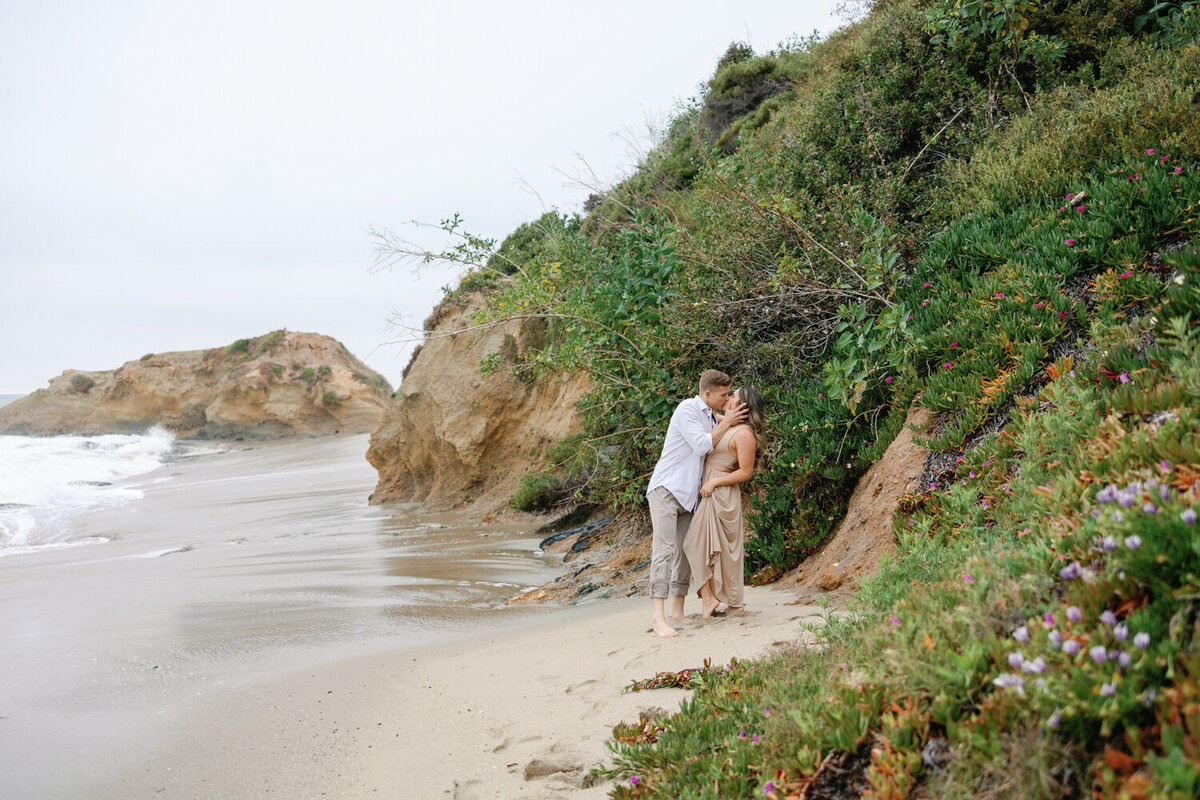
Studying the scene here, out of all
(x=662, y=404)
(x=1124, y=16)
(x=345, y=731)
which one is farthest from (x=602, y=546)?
(x=1124, y=16)

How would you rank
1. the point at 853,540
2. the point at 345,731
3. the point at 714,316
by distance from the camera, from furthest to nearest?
1. the point at 714,316
2. the point at 853,540
3. the point at 345,731

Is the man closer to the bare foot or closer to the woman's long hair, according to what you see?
the woman's long hair

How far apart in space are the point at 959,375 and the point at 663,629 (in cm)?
266

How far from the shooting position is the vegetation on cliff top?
1.98 metres

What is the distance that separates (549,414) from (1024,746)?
1173 centimetres

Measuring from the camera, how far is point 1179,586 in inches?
76.6

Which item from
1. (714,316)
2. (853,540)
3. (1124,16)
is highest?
(1124,16)

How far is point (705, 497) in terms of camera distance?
17.6ft

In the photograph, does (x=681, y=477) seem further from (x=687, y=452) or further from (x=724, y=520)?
(x=724, y=520)

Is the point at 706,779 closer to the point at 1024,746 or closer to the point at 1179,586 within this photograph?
the point at 1024,746

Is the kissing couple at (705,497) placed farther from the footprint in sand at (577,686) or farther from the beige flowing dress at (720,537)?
the footprint in sand at (577,686)

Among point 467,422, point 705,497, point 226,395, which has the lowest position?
point 705,497

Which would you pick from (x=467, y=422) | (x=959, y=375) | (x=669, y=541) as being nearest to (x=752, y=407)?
(x=669, y=541)

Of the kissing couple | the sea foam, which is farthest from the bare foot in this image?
the sea foam
